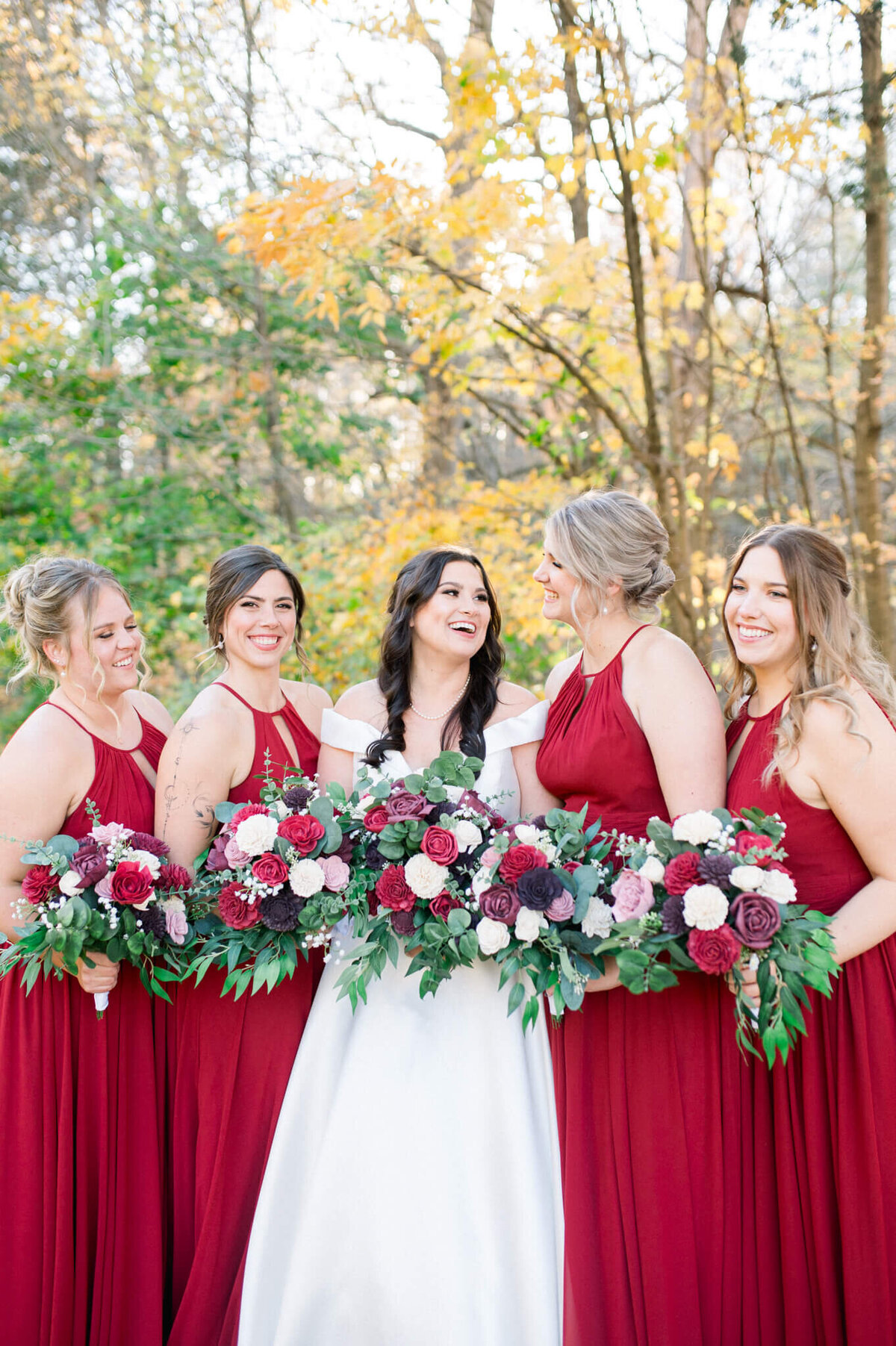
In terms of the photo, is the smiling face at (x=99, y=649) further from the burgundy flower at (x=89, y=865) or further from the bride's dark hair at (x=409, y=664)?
the bride's dark hair at (x=409, y=664)

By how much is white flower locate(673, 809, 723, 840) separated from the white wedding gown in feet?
2.54

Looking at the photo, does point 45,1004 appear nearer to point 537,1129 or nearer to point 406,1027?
point 406,1027

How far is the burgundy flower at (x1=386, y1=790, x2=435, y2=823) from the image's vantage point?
3146mm

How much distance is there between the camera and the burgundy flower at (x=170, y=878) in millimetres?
3225

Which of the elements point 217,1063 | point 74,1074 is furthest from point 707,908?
point 74,1074

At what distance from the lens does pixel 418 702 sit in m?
4.06

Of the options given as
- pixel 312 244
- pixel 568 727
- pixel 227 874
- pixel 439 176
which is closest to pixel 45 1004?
pixel 227 874

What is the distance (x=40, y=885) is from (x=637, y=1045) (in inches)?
74.0

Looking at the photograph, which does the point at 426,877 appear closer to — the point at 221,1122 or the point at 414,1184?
the point at 414,1184

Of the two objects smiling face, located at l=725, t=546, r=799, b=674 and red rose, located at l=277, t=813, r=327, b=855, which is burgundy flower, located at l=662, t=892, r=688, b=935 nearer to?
smiling face, located at l=725, t=546, r=799, b=674

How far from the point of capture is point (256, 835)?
10.3 ft

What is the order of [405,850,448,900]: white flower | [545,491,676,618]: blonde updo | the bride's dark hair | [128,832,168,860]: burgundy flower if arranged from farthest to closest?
the bride's dark hair < [545,491,676,618]: blonde updo < [128,832,168,860]: burgundy flower < [405,850,448,900]: white flower

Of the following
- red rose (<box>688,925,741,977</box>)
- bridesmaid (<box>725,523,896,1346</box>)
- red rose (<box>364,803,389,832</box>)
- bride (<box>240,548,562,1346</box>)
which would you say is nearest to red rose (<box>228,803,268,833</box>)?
red rose (<box>364,803,389,832</box>)

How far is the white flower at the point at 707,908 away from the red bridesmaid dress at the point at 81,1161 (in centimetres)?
187
